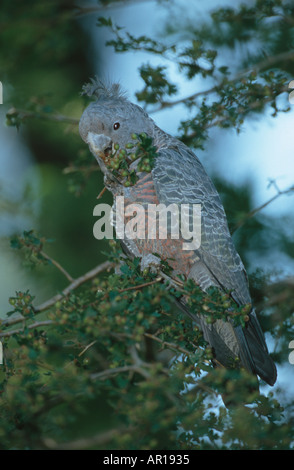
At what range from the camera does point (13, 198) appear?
3.57 meters

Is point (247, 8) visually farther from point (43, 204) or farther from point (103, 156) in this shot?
point (43, 204)

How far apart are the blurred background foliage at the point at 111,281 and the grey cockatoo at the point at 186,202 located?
191mm

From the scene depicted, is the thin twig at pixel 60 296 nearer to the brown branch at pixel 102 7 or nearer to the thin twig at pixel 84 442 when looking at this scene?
the thin twig at pixel 84 442

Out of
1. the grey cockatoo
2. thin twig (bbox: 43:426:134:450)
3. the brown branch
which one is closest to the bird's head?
the grey cockatoo

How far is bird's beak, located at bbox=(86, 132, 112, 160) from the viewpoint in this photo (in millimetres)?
3066

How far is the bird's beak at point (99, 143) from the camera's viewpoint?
307cm

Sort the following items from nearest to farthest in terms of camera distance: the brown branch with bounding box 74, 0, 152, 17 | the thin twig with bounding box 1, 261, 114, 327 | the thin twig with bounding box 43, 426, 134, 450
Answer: the thin twig with bounding box 43, 426, 134, 450, the thin twig with bounding box 1, 261, 114, 327, the brown branch with bounding box 74, 0, 152, 17

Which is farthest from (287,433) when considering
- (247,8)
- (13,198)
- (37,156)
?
(37,156)

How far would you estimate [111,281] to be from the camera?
224 centimetres

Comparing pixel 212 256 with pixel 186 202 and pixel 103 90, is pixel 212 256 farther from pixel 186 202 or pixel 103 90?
→ pixel 103 90

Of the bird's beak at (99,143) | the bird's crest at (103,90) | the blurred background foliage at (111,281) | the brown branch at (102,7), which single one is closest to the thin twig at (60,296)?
the blurred background foliage at (111,281)

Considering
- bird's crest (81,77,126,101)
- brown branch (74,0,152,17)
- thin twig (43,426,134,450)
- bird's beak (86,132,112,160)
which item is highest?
brown branch (74,0,152,17)

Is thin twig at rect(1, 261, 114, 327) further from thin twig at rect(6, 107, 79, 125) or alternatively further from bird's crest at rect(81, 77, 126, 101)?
bird's crest at rect(81, 77, 126, 101)

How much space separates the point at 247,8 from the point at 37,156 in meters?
2.14
